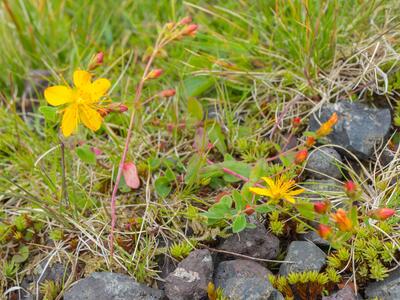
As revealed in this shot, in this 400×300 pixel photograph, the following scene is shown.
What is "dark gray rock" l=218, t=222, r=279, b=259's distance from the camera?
7.36 feet

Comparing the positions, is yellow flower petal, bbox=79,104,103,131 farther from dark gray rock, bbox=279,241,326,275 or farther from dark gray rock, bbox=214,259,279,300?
dark gray rock, bbox=279,241,326,275

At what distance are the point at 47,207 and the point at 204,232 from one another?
0.65 meters

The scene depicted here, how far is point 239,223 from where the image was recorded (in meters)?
Result: 2.16

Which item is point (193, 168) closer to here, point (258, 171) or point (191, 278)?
point (258, 171)

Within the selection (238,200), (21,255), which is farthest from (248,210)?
(21,255)

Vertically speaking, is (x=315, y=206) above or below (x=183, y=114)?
above

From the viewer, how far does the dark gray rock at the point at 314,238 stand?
2256mm

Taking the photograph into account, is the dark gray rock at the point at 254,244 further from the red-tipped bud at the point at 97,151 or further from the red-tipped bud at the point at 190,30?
the red-tipped bud at the point at 190,30

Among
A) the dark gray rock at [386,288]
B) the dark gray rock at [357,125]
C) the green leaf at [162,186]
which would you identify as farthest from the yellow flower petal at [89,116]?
the dark gray rock at [386,288]

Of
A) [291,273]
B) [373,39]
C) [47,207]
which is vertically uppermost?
[373,39]

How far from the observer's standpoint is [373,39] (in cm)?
277

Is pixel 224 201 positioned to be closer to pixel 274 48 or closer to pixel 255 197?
pixel 255 197

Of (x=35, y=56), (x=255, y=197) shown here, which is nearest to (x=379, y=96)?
(x=255, y=197)

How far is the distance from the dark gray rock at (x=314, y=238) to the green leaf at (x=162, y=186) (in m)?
0.60
